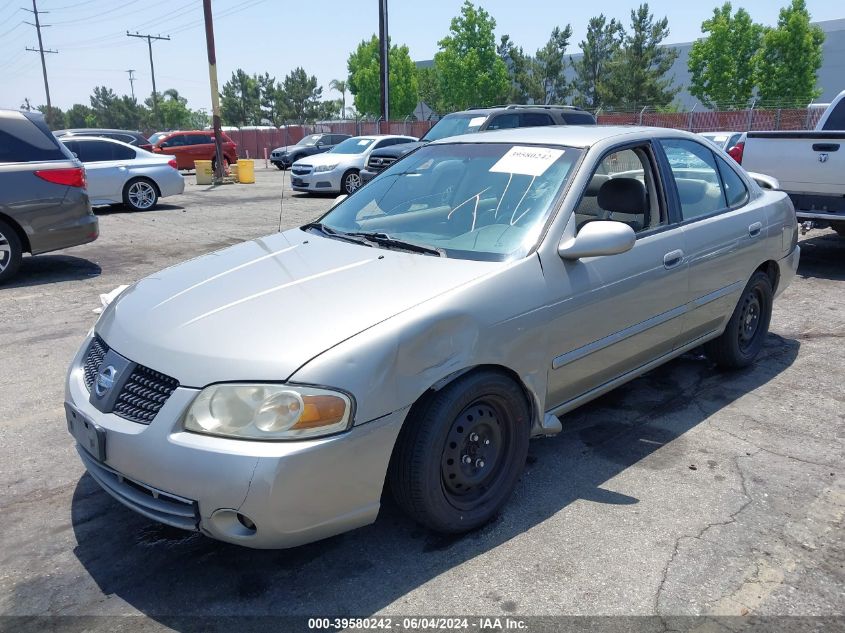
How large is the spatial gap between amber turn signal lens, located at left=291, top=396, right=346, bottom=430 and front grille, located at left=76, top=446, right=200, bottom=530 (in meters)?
0.49

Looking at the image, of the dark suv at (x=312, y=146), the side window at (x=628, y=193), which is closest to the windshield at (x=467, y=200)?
the side window at (x=628, y=193)

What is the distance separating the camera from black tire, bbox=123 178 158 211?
544 inches

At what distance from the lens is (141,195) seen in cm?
1409

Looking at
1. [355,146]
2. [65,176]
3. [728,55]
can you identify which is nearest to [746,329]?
[65,176]

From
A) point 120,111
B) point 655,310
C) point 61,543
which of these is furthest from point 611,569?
point 120,111

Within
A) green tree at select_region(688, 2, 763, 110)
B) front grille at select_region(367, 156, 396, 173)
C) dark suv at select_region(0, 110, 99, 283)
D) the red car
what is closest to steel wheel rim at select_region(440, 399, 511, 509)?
dark suv at select_region(0, 110, 99, 283)

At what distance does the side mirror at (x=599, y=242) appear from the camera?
3.21 m

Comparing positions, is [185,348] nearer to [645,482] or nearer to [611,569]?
[611,569]

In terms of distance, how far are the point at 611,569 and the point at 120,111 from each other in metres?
118

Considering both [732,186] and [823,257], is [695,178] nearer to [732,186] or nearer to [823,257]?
[732,186]

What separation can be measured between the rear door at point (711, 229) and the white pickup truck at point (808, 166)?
11.0 ft

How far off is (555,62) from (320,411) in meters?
70.4

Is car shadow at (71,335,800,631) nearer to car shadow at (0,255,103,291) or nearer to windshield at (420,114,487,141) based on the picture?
car shadow at (0,255,103,291)

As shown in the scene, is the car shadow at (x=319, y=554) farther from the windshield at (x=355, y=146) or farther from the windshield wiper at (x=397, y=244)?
the windshield at (x=355, y=146)
